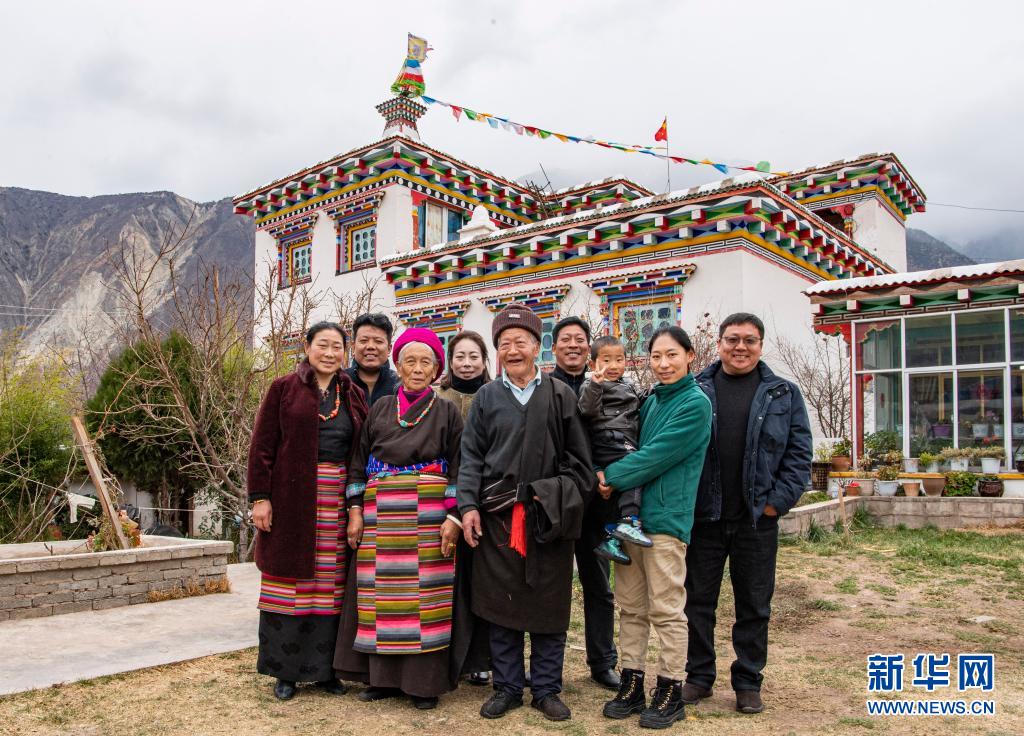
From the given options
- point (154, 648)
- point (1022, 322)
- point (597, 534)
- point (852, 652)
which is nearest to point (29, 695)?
point (154, 648)

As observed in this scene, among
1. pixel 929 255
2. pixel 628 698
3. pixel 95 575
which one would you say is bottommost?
pixel 628 698

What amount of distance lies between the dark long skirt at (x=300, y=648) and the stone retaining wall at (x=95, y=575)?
A: 244cm

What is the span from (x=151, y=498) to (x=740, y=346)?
10096 millimetres

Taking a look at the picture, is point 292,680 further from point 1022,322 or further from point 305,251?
point 305,251

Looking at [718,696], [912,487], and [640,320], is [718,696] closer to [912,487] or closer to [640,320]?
[912,487]

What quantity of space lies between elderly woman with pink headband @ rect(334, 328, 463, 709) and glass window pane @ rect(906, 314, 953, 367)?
9744mm

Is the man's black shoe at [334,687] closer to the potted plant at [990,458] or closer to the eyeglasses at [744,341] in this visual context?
the eyeglasses at [744,341]

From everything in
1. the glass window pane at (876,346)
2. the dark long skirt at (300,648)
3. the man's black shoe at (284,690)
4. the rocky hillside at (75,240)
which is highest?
the rocky hillside at (75,240)

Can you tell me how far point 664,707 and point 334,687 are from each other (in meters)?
1.63

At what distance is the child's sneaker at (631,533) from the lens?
3.64 metres

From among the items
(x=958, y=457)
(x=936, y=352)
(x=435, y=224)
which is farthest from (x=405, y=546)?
(x=435, y=224)

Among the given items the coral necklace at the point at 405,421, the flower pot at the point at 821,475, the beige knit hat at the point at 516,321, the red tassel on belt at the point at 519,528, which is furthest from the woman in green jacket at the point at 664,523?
the flower pot at the point at 821,475

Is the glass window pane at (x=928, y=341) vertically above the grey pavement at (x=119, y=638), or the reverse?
the glass window pane at (x=928, y=341)

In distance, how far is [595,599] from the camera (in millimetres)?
4152
